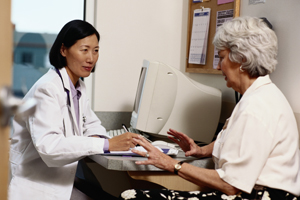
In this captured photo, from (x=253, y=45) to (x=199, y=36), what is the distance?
45.7 inches

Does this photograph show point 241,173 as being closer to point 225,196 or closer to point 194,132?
point 225,196

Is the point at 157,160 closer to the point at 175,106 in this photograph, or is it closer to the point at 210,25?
the point at 175,106

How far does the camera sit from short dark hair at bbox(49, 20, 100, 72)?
181 centimetres

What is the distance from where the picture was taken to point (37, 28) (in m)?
2.53

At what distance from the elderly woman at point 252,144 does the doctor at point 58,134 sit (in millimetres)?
304

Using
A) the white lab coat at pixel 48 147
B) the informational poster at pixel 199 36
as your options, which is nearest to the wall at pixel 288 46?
the informational poster at pixel 199 36

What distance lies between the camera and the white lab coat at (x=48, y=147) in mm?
1550

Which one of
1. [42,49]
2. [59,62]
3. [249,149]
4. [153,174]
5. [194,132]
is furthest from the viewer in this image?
[42,49]

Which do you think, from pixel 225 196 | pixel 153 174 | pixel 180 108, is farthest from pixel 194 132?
pixel 225 196

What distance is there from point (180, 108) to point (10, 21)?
5.18 feet

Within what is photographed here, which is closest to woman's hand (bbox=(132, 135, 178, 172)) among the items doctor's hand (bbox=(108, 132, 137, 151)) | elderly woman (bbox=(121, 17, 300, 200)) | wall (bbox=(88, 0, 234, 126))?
elderly woman (bbox=(121, 17, 300, 200))

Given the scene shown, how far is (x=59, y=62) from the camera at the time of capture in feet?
5.97

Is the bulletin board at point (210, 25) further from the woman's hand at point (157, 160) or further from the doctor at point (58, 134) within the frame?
the woman's hand at point (157, 160)

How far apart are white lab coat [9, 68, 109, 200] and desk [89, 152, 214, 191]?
0.30 ft
